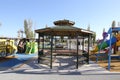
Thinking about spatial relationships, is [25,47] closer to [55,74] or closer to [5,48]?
[5,48]

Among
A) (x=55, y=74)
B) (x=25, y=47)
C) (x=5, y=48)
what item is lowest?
(x=55, y=74)

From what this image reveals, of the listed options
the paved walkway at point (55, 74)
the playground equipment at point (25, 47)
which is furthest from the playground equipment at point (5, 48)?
the paved walkway at point (55, 74)

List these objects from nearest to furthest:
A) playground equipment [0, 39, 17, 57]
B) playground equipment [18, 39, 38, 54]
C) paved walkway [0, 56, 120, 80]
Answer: paved walkway [0, 56, 120, 80], playground equipment [0, 39, 17, 57], playground equipment [18, 39, 38, 54]

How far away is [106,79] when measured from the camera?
32.3 ft

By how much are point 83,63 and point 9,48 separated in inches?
413

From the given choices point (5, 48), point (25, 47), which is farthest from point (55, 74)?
point (25, 47)

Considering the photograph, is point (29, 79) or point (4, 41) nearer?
point (29, 79)

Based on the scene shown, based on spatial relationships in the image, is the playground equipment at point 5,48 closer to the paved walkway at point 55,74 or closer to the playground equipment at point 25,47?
the playground equipment at point 25,47

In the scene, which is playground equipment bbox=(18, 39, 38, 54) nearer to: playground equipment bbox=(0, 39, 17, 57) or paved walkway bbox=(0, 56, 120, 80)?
playground equipment bbox=(0, 39, 17, 57)

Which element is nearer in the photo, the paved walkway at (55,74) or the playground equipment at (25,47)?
the paved walkway at (55,74)

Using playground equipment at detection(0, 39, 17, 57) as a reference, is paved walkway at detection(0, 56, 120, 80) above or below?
below

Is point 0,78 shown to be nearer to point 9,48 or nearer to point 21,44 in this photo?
point 9,48

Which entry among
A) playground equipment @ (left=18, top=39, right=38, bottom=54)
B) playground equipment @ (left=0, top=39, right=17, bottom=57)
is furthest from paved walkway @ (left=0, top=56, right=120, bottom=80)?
playground equipment @ (left=18, top=39, right=38, bottom=54)

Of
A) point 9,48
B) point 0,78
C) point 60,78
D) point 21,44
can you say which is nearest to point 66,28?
point 60,78
